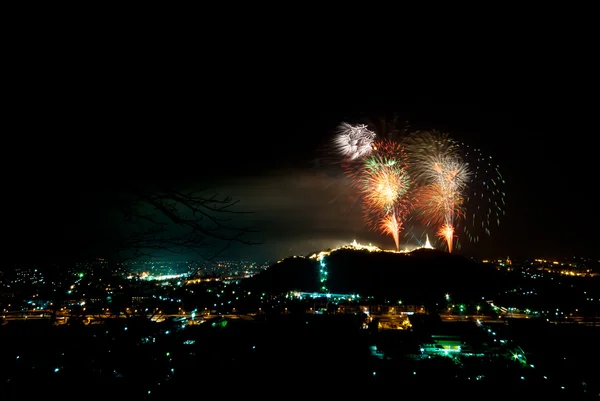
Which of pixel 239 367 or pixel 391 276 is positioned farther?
pixel 391 276

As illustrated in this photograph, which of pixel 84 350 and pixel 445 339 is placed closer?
pixel 84 350

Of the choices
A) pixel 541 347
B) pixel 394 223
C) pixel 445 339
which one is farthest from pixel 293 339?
pixel 394 223

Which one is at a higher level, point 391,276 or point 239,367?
point 239,367

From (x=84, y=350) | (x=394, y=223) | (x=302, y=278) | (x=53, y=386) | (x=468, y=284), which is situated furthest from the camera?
(x=302, y=278)

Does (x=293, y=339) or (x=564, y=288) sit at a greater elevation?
(x=293, y=339)

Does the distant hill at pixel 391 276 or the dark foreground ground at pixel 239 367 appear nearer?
the dark foreground ground at pixel 239 367

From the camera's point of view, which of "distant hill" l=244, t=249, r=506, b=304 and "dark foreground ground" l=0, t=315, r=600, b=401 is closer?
"dark foreground ground" l=0, t=315, r=600, b=401

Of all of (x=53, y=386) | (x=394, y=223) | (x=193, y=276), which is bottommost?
(x=53, y=386)

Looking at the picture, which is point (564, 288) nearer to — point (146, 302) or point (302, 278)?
point (302, 278)
